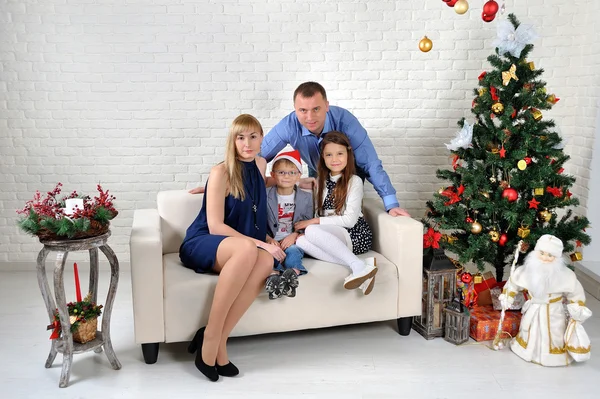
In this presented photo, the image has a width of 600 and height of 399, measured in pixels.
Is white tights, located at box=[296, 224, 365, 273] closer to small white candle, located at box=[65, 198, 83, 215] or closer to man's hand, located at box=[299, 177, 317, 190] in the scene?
man's hand, located at box=[299, 177, 317, 190]

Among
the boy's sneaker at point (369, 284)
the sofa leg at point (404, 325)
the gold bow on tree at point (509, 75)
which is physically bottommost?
the sofa leg at point (404, 325)

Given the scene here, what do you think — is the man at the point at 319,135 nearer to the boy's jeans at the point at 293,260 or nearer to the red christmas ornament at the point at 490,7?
the boy's jeans at the point at 293,260

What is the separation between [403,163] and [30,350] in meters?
2.57

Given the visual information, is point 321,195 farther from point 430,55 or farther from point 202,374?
point 430,55

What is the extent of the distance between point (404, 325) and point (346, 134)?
113 centimetres

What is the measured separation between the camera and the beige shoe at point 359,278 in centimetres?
293

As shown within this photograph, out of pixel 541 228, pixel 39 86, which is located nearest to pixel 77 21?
pixel 39 86

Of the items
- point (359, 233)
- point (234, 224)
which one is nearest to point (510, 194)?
point (359, 233)

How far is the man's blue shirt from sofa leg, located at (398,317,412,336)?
2.03 feet

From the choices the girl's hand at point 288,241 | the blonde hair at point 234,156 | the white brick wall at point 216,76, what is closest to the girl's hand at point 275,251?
the girl's hand at point 288,241

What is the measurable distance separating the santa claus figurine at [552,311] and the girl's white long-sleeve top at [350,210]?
34.8 inches

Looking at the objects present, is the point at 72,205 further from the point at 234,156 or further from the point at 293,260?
the point at 293,260

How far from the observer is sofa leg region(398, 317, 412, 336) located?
10.6 ft

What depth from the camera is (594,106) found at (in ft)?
12.9
